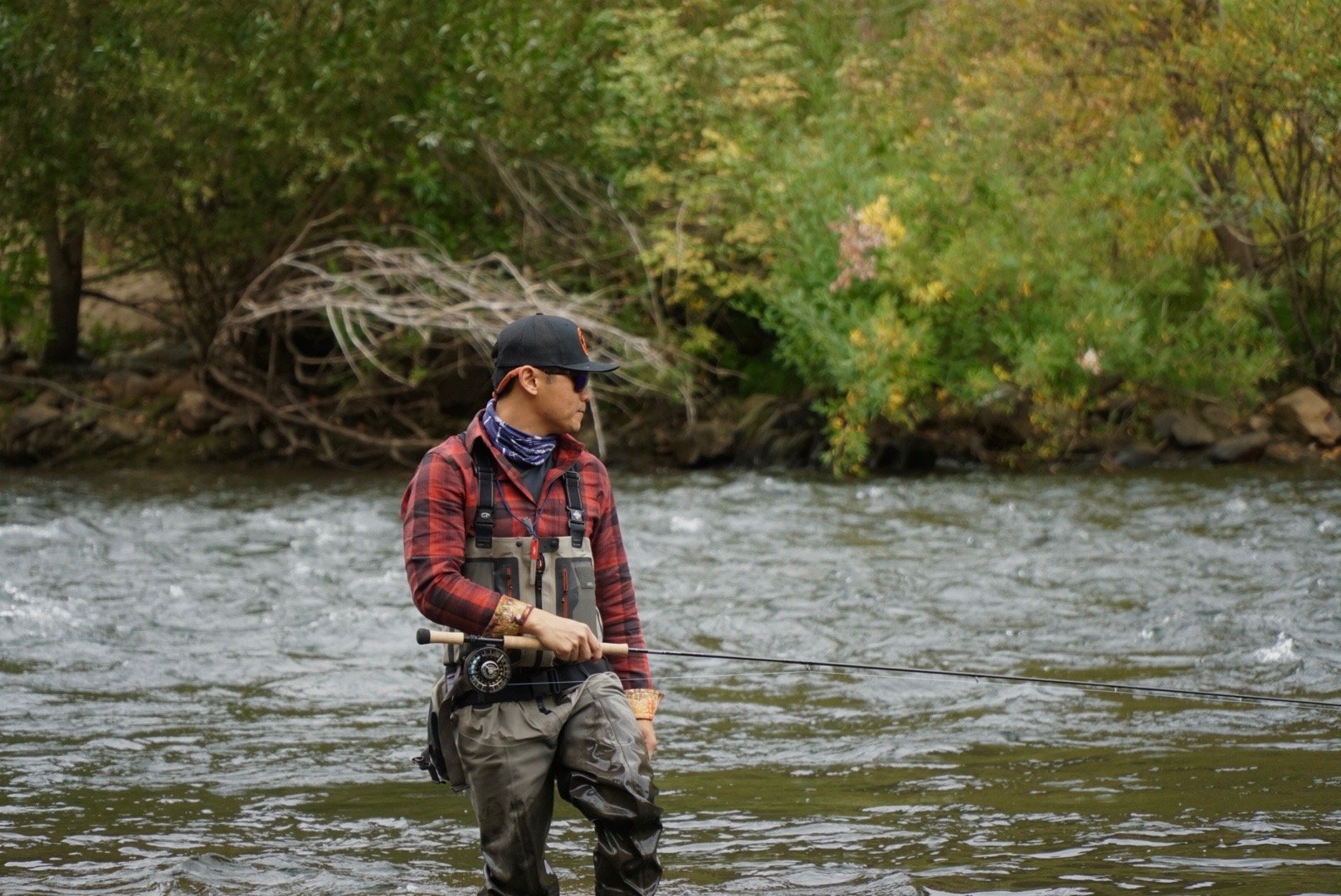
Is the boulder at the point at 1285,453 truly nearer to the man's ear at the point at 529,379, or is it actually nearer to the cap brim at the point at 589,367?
the cap brim at the point at 589,367

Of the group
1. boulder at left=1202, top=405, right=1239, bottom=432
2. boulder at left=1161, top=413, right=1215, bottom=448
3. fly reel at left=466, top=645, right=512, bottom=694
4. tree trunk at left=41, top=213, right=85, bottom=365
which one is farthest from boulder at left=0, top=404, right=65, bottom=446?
fly reel at left=466, top=645, right=512, bottom=694

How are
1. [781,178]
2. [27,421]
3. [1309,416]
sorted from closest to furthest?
[1309,416], [781,178], [27,421]

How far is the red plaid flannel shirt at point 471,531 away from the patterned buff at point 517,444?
2 centimetres

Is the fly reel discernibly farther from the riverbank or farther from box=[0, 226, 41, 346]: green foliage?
box=[0, 226, 41, 346]: green foliage

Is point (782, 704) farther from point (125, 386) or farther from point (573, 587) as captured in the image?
point (125, 386)

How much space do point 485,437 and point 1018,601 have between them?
6.91 metres

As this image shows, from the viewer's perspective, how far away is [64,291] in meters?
22.5

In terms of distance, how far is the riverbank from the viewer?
17797mm

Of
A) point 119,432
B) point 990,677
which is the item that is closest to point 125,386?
point 119,432

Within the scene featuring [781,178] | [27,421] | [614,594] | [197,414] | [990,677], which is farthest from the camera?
[197,414]

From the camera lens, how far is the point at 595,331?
17.8m

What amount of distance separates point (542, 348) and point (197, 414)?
1765 centimetres

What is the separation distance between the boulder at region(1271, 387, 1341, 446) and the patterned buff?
15.4 m

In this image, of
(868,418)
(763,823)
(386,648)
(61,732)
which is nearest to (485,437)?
(763,823)
